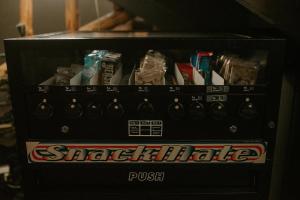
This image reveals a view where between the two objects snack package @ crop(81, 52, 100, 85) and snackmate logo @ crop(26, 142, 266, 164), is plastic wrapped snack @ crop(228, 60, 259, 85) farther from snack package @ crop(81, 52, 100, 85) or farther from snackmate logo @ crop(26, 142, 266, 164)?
snack package @ crop(81, 52, 100, 85)

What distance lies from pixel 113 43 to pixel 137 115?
0.16 meters

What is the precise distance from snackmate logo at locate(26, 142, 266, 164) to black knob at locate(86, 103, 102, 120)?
7 cm

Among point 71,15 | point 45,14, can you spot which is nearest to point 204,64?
point 71,15

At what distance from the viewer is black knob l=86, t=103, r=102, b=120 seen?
569 mm

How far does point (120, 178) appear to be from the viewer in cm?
62

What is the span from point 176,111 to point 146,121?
70 mm

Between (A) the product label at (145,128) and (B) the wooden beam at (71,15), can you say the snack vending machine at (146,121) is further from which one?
(B) the wooden beam at (71,15)

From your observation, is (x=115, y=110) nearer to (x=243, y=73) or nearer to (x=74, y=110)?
(x=74, y=110)

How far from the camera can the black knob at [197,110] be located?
0.56 metres

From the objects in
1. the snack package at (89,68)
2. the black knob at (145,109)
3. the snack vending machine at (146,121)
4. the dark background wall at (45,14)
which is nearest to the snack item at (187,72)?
the snack vending machine at (146,121)

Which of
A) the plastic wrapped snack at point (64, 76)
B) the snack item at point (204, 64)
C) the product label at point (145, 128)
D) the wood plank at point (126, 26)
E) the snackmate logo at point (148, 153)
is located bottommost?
the snackmate logo at point (148, 153)

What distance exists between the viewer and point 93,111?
0.57 meters

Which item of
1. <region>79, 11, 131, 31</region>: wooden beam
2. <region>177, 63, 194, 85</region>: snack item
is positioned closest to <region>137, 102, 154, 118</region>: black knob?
<region>177, 63, 194, 85</region>: snack item

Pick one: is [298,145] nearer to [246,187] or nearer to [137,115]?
[246,187]
